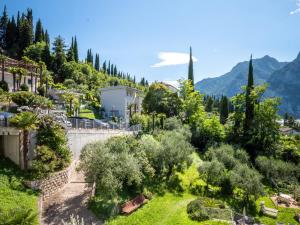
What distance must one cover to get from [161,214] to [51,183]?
8.68m

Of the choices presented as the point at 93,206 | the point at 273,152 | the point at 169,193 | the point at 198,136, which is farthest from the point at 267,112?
the point at 93,206

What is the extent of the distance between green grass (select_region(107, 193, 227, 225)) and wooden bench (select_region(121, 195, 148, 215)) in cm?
32

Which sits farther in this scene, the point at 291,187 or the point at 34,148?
the point at 291,187

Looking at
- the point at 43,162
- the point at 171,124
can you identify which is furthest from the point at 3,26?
the point at 43,162

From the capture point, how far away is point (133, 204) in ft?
65.3

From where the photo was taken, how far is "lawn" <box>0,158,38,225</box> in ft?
50.3

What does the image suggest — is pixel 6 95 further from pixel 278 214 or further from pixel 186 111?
pixel 278 214

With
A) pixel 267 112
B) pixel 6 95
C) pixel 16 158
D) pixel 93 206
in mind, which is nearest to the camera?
pixel 93 206

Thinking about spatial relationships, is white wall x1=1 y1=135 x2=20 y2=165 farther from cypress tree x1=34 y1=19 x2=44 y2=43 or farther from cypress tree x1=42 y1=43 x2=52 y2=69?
cypress tree x1=34 y1=19 x2=44 y2=43

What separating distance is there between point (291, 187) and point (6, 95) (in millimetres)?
39229

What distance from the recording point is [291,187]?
35094 mm

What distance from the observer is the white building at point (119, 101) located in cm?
5146

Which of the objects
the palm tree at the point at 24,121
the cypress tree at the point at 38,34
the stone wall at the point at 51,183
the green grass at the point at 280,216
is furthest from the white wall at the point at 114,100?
the cypress tree at the point at 38,34

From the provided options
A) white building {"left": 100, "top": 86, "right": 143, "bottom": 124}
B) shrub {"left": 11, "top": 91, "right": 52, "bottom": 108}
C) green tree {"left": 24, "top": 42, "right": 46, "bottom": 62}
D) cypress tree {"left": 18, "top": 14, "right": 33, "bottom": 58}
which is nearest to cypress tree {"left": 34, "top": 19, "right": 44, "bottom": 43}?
cypress tree {"left": 18, "top": 14, "right": 33, "bottom": 58}
